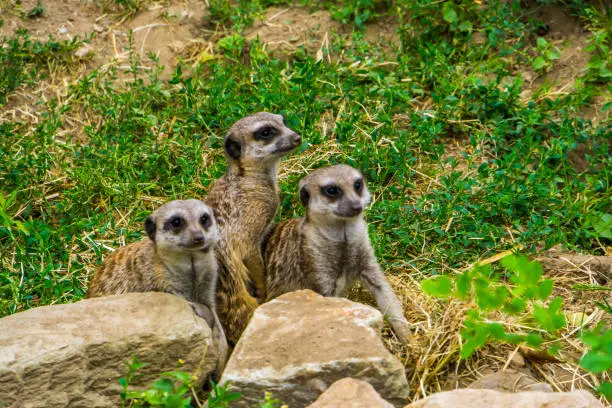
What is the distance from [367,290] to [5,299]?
7.02 feet

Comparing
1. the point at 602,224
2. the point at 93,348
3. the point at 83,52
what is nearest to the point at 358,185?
the point at 93,348

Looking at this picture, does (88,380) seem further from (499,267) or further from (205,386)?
(499,267)

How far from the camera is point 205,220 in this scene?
4.29m

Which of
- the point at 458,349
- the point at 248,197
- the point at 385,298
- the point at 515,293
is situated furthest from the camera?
the point at 248,197

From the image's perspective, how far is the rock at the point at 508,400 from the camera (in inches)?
124

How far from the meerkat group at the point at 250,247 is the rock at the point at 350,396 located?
1.06m

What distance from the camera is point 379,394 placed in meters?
3.44

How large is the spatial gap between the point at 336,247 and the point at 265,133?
0.90 meters

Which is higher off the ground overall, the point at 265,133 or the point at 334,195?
the point at 265,133

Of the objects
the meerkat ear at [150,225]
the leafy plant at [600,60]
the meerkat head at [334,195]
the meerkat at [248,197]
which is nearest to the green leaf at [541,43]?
the leafy plant at [600,60]

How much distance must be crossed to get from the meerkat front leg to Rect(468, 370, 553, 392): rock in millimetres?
557

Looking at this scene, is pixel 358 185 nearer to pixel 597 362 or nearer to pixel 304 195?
pixel 304 195

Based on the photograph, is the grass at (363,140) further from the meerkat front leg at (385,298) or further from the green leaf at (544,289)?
the green leaf at (544,289)

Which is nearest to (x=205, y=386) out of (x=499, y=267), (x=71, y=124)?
(x=499, y=267)
